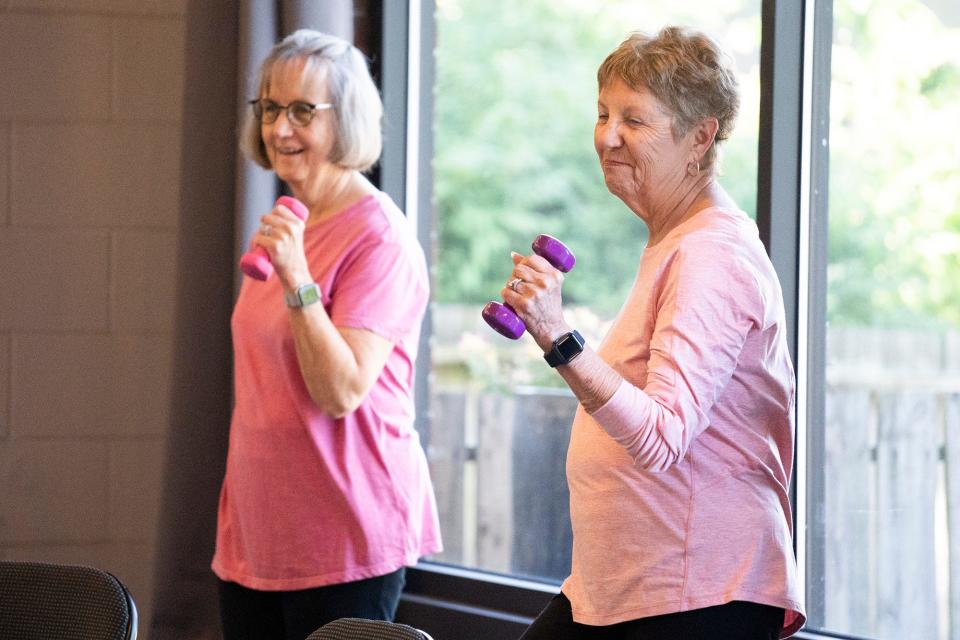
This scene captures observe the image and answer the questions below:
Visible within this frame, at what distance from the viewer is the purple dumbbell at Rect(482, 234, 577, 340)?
1186 mm

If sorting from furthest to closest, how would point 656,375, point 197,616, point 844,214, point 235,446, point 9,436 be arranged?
point 9,436 → point 197,616 → point 844,214 → point 235,446 → point 656,375

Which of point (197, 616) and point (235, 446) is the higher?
point (235, 446)

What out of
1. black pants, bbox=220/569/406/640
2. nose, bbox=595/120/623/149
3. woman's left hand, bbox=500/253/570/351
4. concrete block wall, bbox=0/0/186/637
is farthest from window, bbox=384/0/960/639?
concrete block wall, bbox=0/0/186/637

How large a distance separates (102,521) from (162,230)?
27.2 inches

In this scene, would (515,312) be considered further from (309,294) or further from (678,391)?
(309,294)

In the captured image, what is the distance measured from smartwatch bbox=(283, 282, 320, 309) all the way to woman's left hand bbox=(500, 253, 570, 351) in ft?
1.76

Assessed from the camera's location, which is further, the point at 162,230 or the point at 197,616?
the point at 162,230

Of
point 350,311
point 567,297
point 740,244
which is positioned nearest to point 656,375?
point 740,244

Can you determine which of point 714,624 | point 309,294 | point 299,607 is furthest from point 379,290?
point 714,624

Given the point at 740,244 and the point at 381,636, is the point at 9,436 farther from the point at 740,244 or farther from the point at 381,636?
the point at 740,244

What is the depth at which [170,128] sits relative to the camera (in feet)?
8.28

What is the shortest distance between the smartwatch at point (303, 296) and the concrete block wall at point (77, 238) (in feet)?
3.13

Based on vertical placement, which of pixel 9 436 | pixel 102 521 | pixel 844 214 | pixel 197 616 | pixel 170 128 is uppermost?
pixel 170 128

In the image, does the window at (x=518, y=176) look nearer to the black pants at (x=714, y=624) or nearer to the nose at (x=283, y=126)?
the nose at (x=283, y=126)
